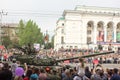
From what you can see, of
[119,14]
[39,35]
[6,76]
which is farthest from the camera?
[119,14]

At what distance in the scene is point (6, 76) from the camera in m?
12.2

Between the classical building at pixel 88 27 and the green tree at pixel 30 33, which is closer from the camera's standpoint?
the green tree at pixel 30 33

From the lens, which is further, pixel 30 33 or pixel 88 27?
pixel 88 27

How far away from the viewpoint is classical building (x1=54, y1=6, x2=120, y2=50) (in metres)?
119

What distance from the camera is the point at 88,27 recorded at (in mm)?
129500

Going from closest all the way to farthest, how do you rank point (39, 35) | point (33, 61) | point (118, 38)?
point (33, 61) → point (39, 35) → point (118, 38)

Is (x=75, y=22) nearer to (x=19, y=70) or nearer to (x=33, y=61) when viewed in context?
(x=33, y=61)

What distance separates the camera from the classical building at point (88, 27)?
390 ft

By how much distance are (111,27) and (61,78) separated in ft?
383

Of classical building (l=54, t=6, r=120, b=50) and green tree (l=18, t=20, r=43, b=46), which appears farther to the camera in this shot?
classical building (l=54, t=6, r=120, b=50)

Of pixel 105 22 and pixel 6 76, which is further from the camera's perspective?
pixel 105 22

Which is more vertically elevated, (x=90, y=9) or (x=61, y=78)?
(x=90, y=9)

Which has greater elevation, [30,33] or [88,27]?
[88,27]

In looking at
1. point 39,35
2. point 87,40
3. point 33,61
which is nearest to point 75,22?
point 87,40
